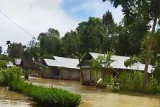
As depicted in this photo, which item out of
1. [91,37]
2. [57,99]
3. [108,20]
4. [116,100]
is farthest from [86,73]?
[108,20]

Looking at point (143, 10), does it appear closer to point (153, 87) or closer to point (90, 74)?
point (153, 87)

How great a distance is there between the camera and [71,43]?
252ft

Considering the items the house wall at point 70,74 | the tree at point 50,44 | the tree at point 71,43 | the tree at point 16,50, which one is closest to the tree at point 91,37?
the tree at point 71,43

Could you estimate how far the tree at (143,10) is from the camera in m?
30.2

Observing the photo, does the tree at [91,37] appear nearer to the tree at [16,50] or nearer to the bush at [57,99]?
the tree at [16,50]

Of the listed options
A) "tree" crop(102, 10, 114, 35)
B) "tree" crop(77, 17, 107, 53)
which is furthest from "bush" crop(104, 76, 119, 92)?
"tree" crop(102, 10, 114, 35)

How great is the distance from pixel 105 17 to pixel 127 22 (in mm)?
55165

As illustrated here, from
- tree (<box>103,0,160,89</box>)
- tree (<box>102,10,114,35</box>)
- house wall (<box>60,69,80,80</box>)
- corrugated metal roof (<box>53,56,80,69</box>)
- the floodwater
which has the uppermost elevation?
tree (<box>102,10,114,35</box>)

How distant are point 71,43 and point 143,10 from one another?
45369 millimetres

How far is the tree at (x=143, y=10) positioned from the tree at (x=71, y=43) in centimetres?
4161

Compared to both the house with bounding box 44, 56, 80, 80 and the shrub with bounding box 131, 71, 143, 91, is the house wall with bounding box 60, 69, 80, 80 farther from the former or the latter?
the shrub with bounding box 131, 71, 143, 91

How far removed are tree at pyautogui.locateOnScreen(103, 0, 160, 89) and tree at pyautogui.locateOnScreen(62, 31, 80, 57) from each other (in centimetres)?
4161

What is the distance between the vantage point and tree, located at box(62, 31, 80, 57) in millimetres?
74625

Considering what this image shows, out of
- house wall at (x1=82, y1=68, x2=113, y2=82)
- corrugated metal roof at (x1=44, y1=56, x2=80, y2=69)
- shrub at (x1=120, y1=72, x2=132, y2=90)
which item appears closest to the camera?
shrub at (x1=120, y1=72, x2=132, y2=90)
